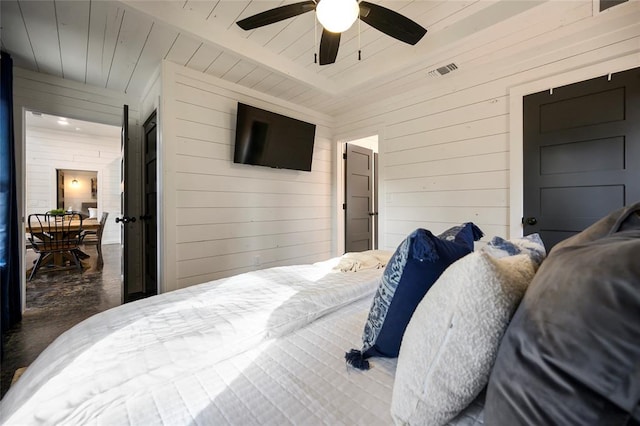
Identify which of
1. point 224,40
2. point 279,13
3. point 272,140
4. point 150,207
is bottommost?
point 150,207

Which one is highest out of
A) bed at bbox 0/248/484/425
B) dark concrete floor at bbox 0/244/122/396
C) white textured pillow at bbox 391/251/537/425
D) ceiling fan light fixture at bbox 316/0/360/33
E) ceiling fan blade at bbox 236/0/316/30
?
ceiling fan blade at bbox 236/0/316/30

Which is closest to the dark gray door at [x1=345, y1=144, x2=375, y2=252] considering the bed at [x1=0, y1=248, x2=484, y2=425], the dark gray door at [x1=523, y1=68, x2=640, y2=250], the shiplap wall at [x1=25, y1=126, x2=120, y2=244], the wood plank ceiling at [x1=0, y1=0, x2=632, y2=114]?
the wood plank ceiling at [x1=0, y1=0, x2=632, y2=114]

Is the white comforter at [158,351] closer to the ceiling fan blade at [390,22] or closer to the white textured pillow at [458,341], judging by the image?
the white textured pillow at [458,341]

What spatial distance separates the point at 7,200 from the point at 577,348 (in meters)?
3.51

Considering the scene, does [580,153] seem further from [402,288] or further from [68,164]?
[68,164]

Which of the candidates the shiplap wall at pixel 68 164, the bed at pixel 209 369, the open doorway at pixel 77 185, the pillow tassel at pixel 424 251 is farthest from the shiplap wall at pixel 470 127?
Answer: the shiplap wall at pixel 68 164

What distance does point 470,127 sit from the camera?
2562 millimetres

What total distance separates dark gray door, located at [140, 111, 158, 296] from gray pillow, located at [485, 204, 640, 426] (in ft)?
10.5

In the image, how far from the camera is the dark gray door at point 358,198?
4066 mm

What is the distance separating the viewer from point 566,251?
1.75ft

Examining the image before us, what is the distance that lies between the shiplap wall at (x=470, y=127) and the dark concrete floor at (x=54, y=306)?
11.0ft

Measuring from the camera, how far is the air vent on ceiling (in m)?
2.45

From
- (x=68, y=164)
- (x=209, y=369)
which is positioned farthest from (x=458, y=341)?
(x=68, y=164)

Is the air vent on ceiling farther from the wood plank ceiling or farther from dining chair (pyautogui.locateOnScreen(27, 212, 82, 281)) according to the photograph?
dining chair (pyautogui.locateOnScreen(27, 212, 82, 281))
